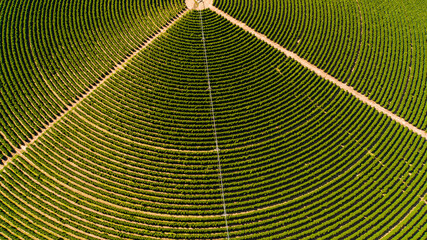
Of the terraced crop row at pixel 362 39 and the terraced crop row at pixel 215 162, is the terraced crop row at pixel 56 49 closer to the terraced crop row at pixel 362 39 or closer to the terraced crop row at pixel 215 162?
the terraced crop row at pixel 215 162

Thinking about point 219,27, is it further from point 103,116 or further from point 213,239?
point 213,239

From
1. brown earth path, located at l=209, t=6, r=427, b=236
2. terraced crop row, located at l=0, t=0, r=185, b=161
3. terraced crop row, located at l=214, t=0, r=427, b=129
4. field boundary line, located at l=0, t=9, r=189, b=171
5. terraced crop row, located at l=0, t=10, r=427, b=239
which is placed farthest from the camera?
terraced crop row, located at l=214, t=0, r=427, b=129

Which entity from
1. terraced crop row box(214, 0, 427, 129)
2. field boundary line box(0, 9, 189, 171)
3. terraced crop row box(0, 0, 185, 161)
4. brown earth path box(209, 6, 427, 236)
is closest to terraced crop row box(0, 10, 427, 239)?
field boundary line box(0, 9, 189, 171)

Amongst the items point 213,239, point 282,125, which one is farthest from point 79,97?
point 282,125

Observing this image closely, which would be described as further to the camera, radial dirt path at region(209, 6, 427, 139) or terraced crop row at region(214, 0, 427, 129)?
terraced crop row at region(214, 0, 427, 129)

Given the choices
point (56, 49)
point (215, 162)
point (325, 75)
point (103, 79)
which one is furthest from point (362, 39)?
point (56, 49)

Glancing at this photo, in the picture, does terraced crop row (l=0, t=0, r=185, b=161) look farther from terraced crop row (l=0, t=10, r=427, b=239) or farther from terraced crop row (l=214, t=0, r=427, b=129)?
terraced crop row (l=214, t=0, r=427, b=129)
